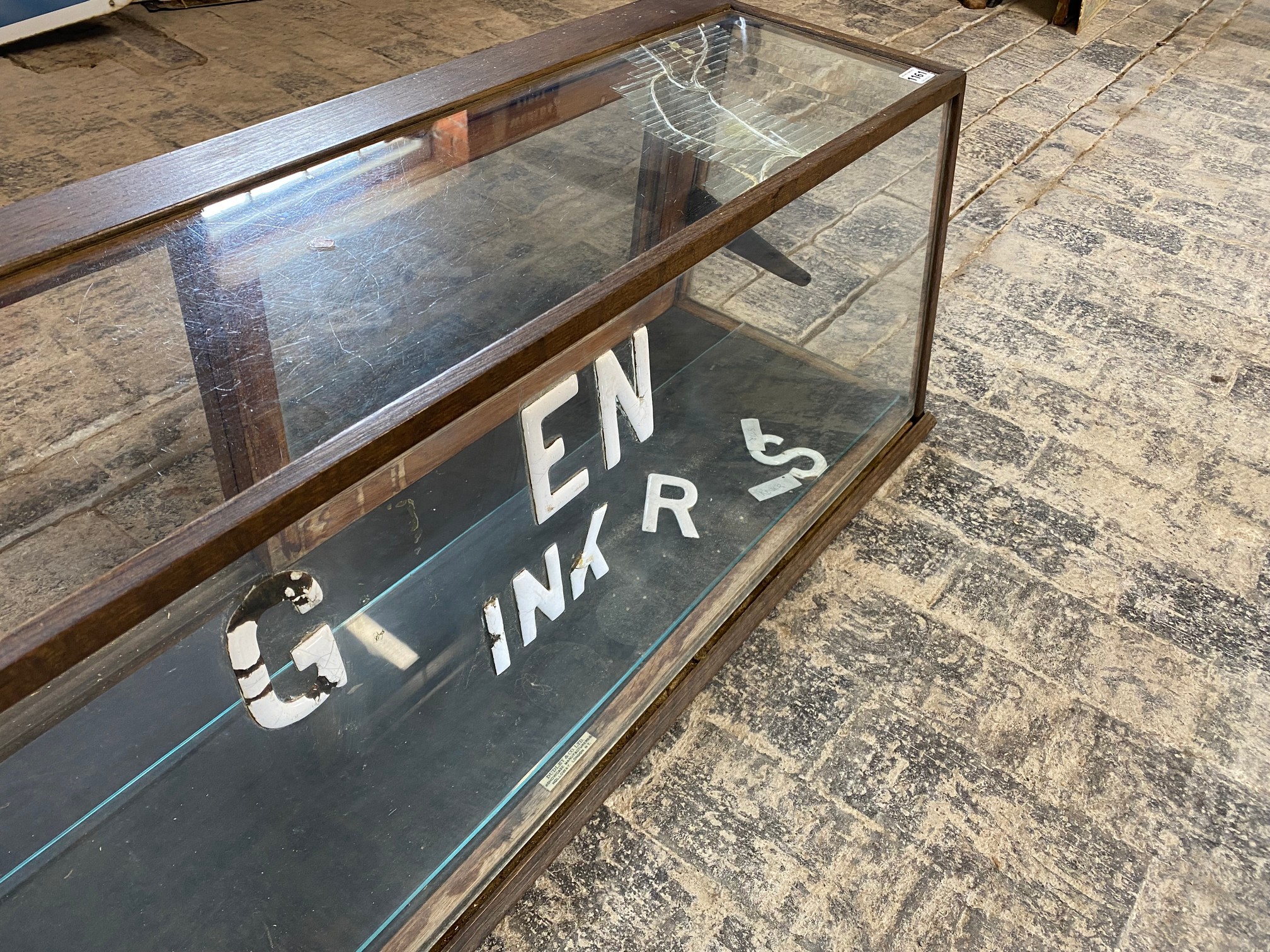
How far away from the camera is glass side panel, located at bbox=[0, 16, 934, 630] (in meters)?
1.16

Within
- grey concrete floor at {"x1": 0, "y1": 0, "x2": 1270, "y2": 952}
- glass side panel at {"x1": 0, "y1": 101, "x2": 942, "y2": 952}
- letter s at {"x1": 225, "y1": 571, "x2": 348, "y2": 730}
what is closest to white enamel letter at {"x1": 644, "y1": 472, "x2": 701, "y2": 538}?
glass side panel at {"x1": 0, "y1": 101, "x2": 942, "y2": 952}

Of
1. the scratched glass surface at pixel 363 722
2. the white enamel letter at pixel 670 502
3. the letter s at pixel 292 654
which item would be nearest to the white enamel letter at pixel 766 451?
the white enamel letter at pixel 670 502

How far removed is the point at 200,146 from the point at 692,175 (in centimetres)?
76

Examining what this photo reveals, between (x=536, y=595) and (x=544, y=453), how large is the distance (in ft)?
0.94

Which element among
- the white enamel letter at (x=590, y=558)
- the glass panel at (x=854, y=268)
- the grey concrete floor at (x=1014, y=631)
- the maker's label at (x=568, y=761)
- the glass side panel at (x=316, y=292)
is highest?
the glass side panel at (x=316, y=292)

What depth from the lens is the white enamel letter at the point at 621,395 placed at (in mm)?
1518

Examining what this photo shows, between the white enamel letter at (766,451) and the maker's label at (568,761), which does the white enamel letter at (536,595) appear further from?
→ the white enamel letter at (766,451)

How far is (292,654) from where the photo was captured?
1.18 metres

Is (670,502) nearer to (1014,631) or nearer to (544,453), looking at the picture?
(544,453)

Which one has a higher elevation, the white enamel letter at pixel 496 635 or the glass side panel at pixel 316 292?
the glass side panel at pixel 316 292

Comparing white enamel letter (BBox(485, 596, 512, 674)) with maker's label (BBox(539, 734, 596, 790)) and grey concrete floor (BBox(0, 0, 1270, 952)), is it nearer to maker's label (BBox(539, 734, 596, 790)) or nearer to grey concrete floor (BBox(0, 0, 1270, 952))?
maker's label (BBox(539, 734, 596, 790))

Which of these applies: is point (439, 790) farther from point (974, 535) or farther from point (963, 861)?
point (974, 535)

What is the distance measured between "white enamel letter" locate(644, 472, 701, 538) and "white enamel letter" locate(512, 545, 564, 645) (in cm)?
28

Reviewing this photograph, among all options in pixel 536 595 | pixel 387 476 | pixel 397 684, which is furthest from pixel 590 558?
pixel 387 476
